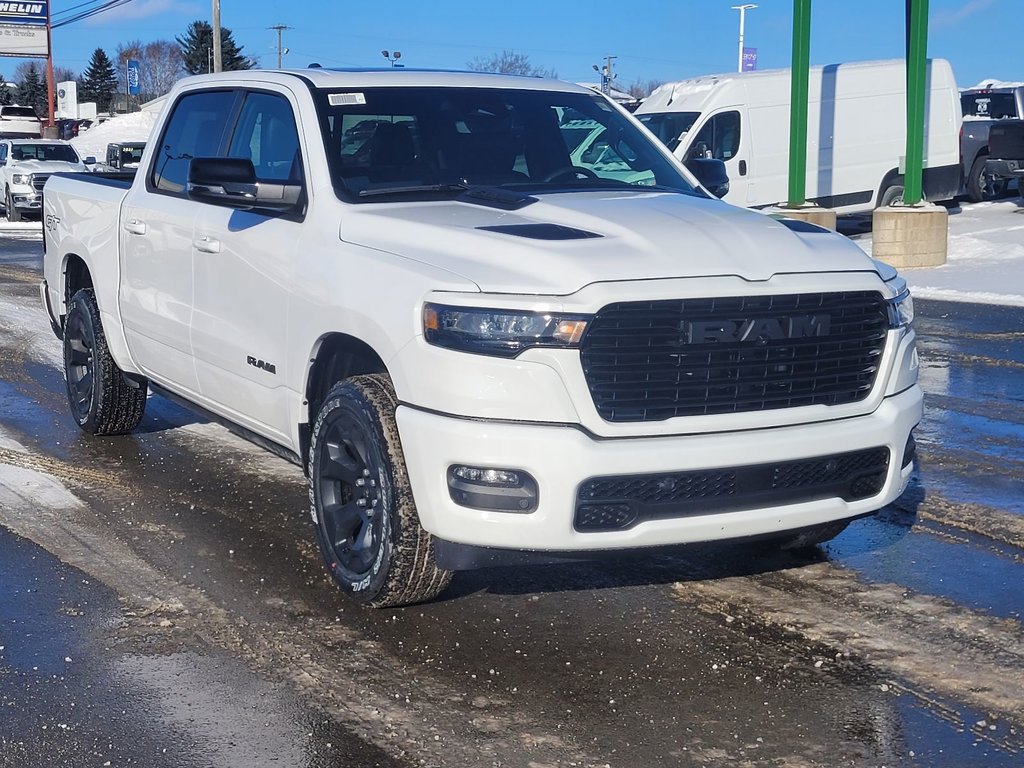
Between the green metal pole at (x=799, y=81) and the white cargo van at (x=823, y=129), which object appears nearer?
the green metal pole at (x=799, y=81)

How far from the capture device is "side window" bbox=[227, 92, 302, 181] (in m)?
5.43

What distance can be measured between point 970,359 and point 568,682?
7244 mm

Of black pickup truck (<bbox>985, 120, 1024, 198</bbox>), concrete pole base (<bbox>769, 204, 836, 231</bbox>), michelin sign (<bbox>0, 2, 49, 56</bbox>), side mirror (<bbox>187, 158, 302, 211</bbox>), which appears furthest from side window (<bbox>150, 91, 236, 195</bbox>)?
michelin sign (<bbox>0, 2, 49, 56</bbox>)

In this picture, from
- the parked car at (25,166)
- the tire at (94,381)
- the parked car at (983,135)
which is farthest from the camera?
the parked car at (25,166)

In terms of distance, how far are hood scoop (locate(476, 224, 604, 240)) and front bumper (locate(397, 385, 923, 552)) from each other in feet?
2.25

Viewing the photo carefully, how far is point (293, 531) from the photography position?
5.71 m

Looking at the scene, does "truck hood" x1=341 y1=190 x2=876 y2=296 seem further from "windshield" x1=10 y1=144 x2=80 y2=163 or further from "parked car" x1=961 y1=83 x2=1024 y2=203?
"windshield" x1=10 y1=144 x2=80 y2=163

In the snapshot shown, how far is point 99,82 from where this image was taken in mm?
116062

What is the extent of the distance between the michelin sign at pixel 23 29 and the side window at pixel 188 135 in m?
61.5

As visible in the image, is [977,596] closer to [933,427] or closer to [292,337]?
[292,337]

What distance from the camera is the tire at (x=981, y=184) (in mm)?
25750

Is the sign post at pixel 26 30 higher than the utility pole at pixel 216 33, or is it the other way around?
the sign post at pixel 26 30

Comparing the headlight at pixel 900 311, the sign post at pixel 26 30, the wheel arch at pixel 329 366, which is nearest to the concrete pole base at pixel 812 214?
the headlight at pixel 900 311

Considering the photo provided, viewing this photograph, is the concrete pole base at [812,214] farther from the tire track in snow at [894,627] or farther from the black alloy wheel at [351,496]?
the black alloy wheel at [351,496]
